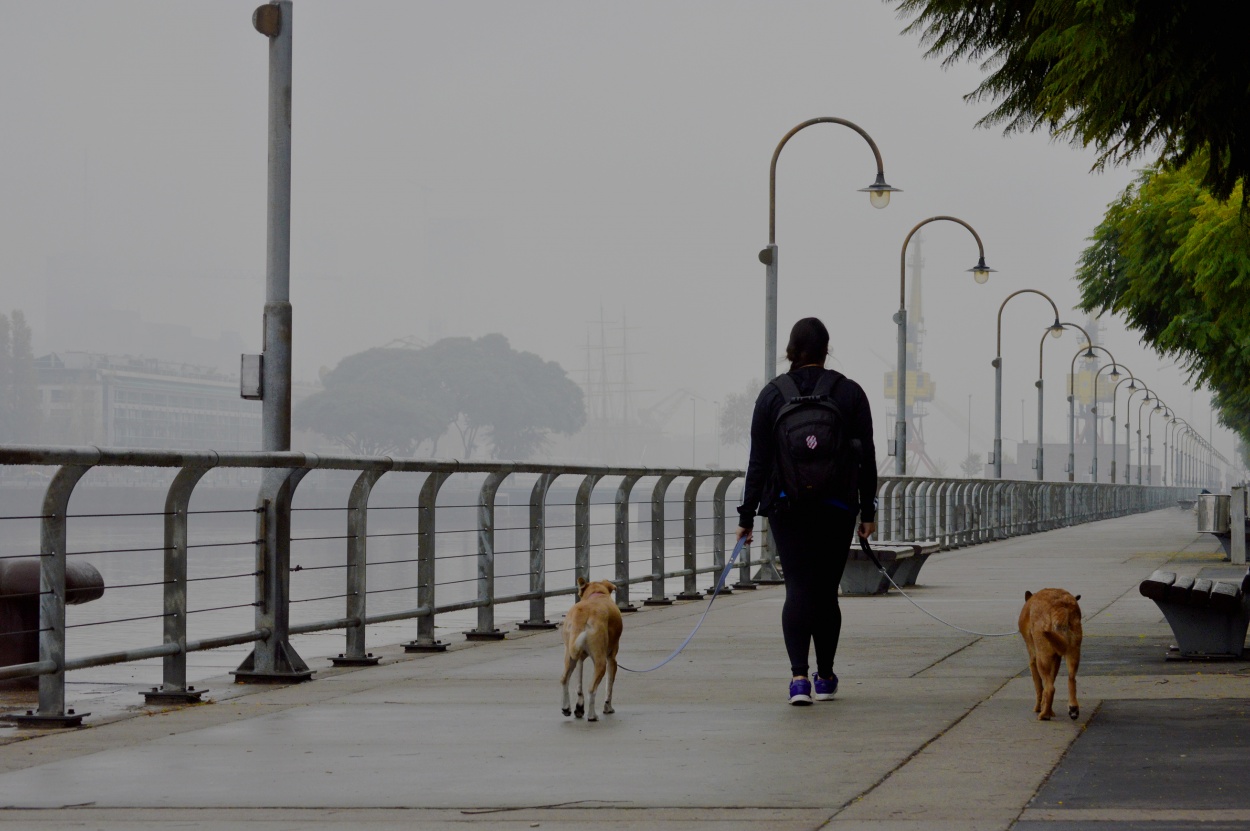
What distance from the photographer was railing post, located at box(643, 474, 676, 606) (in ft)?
55.0

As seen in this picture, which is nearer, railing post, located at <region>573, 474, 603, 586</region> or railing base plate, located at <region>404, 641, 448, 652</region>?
railing base plate, located at <region>404, 641, 448, 652</region>

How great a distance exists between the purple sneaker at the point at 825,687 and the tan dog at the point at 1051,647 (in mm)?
1170

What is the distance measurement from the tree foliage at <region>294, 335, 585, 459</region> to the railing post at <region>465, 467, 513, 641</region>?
149 meters

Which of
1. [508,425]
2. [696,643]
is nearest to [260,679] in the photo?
[696,643]

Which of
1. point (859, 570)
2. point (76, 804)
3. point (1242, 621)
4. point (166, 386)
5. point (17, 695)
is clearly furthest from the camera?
point (166, 386)

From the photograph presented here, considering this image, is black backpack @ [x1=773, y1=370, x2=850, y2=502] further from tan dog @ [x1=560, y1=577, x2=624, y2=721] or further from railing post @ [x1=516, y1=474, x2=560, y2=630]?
railing post @ [x1=516, y1=474, x2=560, y2=630]

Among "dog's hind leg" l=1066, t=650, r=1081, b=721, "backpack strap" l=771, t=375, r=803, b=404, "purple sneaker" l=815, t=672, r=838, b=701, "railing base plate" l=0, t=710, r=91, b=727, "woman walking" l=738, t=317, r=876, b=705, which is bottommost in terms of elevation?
"railing base plate" l=0, t=710, r=91, b=727

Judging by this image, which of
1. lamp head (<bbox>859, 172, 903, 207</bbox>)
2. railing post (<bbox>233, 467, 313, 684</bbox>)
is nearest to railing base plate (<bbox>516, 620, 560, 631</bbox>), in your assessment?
railing post (<bbox>233, 467, 313, 684</bbox>)

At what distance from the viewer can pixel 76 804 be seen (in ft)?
20.0

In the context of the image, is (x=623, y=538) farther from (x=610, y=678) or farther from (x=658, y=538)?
(x=610, y=678)

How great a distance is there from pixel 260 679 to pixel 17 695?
1.26 m

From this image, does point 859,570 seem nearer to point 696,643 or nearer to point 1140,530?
point 696,643

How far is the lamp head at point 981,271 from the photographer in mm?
39769

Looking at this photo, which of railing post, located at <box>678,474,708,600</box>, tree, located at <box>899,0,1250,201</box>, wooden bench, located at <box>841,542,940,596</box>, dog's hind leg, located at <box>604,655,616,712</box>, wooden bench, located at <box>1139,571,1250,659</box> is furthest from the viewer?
wooden bench, located at <box>841,542,940,596</box>
